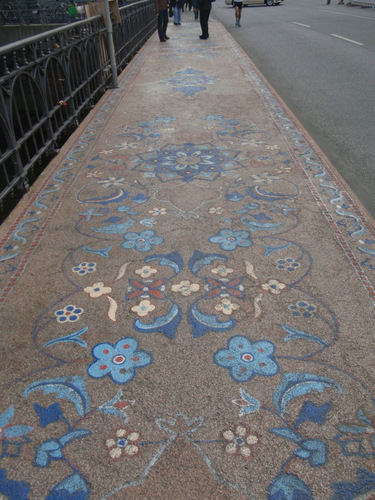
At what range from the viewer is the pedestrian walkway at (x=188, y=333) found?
1.66m

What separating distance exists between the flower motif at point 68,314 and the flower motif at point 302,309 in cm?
126

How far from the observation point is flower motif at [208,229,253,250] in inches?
120

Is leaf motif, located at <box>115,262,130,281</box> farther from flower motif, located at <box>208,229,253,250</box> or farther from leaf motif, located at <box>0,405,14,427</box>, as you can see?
leaf motif, located at <box>0,405,14,427</box>

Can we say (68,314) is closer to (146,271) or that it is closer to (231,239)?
(146,271)

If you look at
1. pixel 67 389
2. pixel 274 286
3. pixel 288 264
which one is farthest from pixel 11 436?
pixel 288 264

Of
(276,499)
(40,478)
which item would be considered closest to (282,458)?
(276,499)

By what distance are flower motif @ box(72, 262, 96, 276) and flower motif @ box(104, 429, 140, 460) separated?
1261 mm

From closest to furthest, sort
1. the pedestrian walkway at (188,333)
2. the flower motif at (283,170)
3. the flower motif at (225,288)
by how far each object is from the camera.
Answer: the pedestrian walkway at (188,333), the flower motif at (225,288), the flower motif at (283,170)

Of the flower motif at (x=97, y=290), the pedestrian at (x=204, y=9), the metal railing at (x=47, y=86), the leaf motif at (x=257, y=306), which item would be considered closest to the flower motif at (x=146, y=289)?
the flower motif at (x=97, y=290)

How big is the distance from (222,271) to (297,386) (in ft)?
3.28

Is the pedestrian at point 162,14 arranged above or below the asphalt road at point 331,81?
above

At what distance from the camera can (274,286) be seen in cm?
263

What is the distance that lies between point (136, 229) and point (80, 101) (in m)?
3.79

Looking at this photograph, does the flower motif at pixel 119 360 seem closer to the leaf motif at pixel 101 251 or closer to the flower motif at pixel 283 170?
the leaf motif at pixel 101 251
